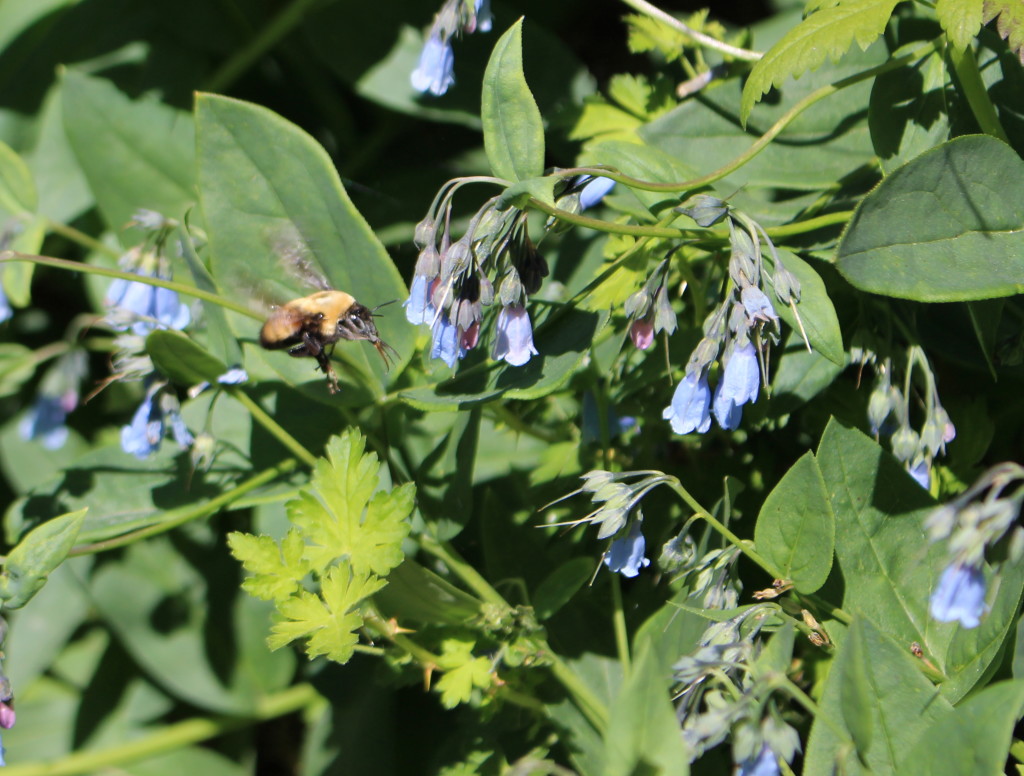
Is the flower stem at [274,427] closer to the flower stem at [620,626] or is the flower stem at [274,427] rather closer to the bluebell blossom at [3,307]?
the flower stem at [620,626]

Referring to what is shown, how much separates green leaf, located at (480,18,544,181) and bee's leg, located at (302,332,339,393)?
0.49 m

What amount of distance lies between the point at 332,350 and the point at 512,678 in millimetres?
738

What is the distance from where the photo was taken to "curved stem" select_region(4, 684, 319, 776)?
2.77 meters

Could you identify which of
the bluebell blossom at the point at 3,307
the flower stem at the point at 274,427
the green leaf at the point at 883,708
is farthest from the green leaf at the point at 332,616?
the bluebell blossom at the point at 3,307

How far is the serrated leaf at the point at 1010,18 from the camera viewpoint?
156 centimetres

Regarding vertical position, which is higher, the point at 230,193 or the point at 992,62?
the point at 992,62

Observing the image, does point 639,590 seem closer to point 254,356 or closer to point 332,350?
point 332,350

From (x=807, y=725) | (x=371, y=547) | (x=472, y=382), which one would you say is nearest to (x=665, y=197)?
(x=472, y=382)

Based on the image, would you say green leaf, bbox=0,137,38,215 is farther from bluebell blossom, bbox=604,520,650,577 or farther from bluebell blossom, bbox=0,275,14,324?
bluebell blossom, bbox=604,520,650,577

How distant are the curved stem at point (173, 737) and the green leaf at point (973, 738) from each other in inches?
70.0

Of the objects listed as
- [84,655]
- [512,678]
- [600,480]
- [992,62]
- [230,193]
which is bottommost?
[84,655]

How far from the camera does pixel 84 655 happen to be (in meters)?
3.09

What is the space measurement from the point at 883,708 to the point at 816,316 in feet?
2.06

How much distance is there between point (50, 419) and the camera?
2.86 m
